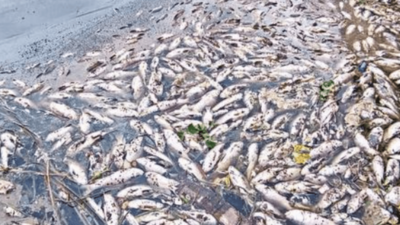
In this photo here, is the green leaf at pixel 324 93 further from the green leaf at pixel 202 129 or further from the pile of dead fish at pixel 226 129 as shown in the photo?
the green leaf at pixel 202 129

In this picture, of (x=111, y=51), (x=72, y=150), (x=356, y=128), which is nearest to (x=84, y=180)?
(x=72, y=150)

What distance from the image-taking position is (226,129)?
185 inches

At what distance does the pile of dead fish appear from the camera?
13.3 ft

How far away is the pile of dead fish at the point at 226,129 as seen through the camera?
4.06m

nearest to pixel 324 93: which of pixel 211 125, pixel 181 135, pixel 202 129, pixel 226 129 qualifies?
pixel 226 129

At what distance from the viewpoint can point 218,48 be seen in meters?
5.74

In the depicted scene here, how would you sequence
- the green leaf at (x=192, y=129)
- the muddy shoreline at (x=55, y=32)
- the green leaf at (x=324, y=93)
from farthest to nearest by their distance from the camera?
1. the muddy shoreline at (x=55, y=32)
2. the green leaf at (x=324, y=93)
3. the green leaf at (x=192, y=129)

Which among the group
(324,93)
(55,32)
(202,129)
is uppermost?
(55,32)

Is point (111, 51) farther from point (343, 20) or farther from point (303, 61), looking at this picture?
point (343, 20)

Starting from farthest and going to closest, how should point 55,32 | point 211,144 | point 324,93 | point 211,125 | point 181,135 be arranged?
point 55,32
point 324,93
point 211,125
point 181,135
point 211,144

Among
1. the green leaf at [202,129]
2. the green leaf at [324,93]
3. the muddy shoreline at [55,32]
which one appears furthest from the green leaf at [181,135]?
the muddy shoreline at [55,32]

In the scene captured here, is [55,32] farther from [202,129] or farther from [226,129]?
[226,129]

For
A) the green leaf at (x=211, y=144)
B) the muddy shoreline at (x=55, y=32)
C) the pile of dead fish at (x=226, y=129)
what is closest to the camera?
the pile of dead fish at (x=226, y=129)

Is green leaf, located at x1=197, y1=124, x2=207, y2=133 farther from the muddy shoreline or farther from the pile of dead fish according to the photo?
the muddy shoreline
